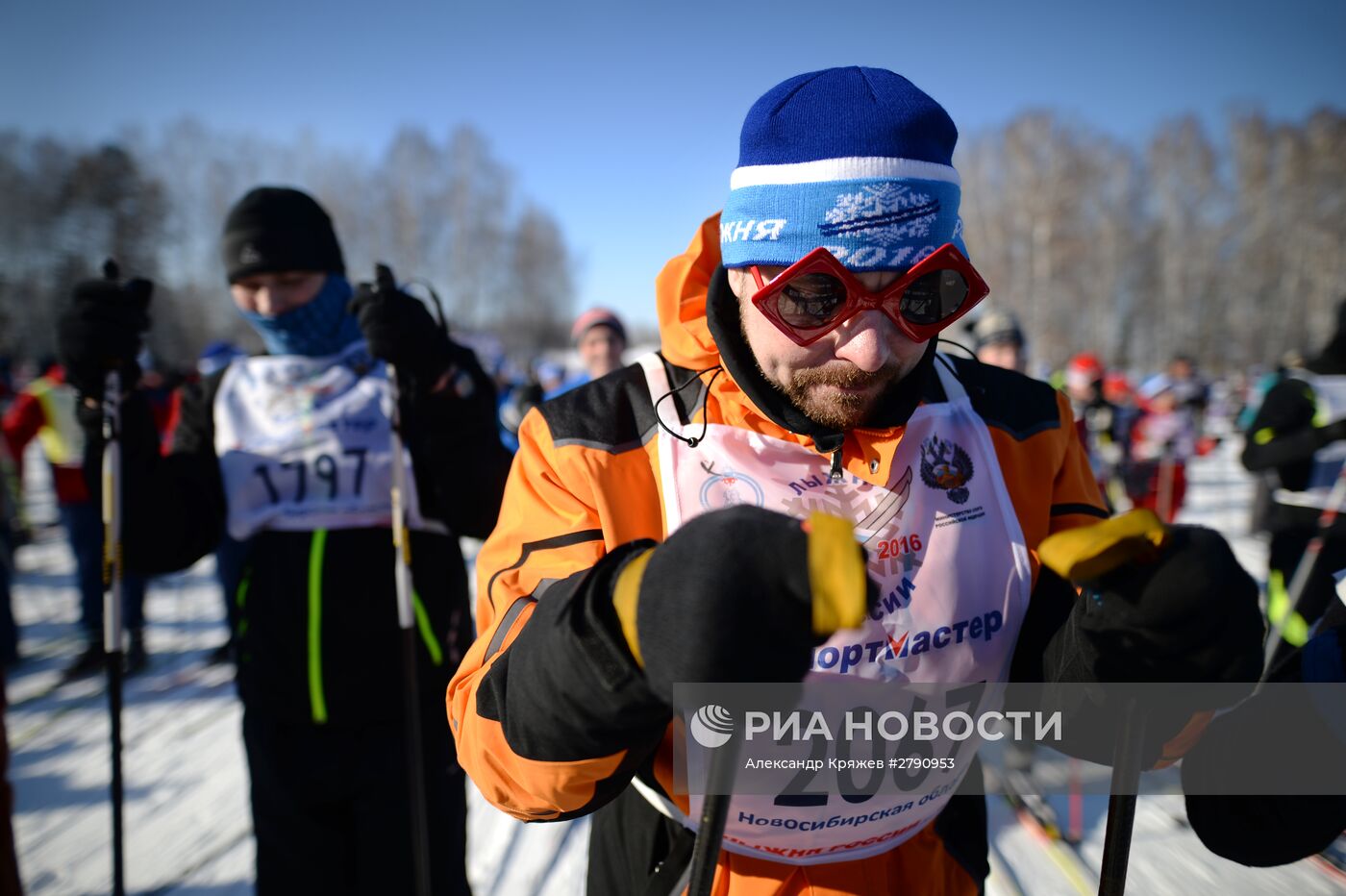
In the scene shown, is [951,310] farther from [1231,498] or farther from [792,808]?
[1231,498]

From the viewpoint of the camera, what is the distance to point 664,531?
115 centimetres

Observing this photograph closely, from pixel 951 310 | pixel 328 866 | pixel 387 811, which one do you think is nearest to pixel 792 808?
pixel 951 310

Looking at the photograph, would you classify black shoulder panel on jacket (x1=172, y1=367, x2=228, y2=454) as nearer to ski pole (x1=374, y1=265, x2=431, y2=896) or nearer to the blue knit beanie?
ski pole (x1=374, y1=265, x2=431, y2=896)

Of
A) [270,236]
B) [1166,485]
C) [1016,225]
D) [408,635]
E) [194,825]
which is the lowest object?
[194,825]

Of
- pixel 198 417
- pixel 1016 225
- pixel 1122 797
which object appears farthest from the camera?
pixel 1016 225

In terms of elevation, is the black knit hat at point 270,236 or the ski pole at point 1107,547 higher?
the black knit hat at point 270,236

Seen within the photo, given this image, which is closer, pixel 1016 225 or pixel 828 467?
pixel 828 467

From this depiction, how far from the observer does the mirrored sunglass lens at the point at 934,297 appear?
1.11m

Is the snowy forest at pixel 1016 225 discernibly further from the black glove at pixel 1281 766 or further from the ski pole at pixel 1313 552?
the black glove at pixel 1281 766

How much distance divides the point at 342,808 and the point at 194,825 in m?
1.68

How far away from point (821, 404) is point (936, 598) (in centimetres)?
36

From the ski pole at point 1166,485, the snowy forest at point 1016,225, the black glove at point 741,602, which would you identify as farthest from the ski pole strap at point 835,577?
the snowy forest at point 1016,225

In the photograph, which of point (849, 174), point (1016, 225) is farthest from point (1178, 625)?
point (1016, 225)

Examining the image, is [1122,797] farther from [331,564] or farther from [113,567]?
[113,567]
